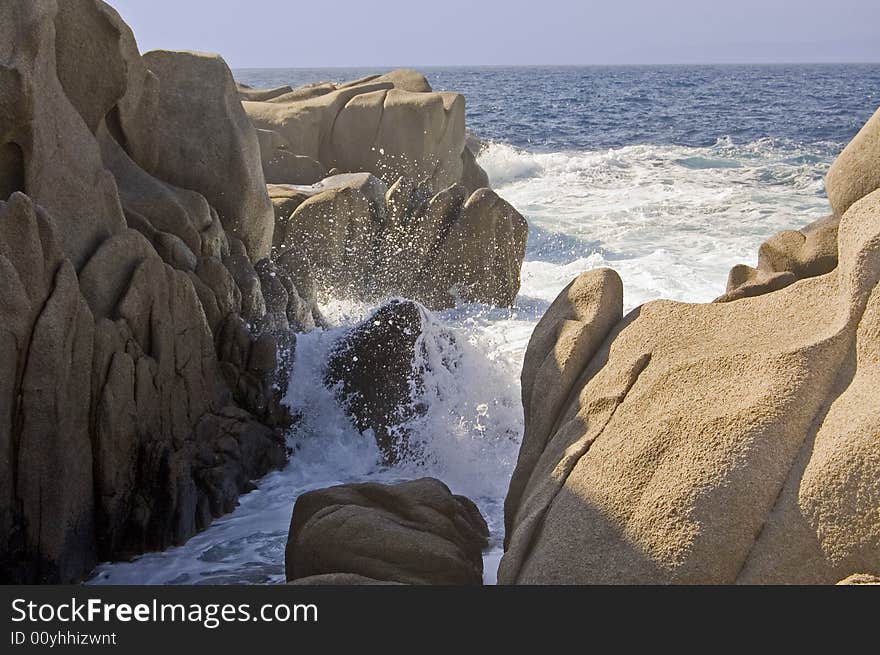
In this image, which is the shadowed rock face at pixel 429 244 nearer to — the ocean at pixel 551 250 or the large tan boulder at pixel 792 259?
the ocean at pixel 551 250

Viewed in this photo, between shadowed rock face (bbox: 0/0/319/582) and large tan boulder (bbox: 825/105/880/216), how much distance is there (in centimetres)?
449

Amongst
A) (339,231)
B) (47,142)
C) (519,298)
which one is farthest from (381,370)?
(519,298)

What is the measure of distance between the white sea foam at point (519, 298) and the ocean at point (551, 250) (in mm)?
19

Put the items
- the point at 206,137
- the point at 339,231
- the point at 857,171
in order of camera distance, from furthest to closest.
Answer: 1. the point at 339,231
2. the point at 206,137
3. the point at 857,171

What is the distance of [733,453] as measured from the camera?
13.0 feet

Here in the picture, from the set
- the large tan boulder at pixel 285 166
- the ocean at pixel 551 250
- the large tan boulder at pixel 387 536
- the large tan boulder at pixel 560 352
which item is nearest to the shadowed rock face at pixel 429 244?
the ocean at pixel 551 250

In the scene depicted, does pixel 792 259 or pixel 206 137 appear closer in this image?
pixel 792 259

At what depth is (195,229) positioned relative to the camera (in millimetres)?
8414

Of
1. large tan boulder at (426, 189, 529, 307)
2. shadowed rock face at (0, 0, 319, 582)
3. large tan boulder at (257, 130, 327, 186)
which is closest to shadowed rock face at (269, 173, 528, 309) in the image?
large tan boulder at (426, 189, 529, 307)

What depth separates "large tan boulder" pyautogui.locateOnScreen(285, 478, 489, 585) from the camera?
16.9ft

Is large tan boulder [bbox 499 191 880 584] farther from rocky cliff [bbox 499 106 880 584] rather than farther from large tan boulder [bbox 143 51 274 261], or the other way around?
large tan boulder [bbox 143 51 274 261]

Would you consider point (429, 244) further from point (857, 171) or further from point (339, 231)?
point (857, 171)

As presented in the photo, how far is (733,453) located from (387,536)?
1.98m
